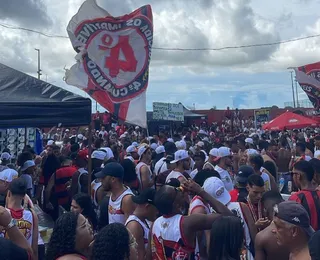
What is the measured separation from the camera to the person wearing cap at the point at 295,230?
2.86 meters

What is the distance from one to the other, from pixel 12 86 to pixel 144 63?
2.05 m

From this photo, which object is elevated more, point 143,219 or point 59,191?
point 59,191

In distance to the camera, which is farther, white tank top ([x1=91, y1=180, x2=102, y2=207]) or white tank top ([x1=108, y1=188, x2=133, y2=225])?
white tank top ([x1=91, y1=180, x2=102, y2=207])

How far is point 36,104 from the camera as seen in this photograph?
6.00 meters

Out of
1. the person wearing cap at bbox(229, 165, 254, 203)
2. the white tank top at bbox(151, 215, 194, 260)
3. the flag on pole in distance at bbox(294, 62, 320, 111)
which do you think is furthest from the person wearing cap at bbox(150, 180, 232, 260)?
the flag on pole in distance at bbox(294, 62, 320, 111)

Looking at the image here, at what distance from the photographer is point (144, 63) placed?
6.98 meters

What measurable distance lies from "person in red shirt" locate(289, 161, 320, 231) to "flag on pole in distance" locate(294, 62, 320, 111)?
379 inches

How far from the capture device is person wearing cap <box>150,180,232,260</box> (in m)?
3.70

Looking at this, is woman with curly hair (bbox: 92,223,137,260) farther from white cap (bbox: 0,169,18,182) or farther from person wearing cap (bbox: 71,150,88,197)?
person wearing cap (bbox: 71,150,88,197)

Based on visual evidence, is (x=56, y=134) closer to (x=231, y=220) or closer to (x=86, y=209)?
(x=86, y=209)

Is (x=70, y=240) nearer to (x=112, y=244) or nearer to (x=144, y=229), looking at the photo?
(x=112, y=244)

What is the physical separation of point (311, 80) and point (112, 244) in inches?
484

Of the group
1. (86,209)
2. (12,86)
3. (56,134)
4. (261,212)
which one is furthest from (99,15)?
(56,134)

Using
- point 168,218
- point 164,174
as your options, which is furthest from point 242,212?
point 164,174
